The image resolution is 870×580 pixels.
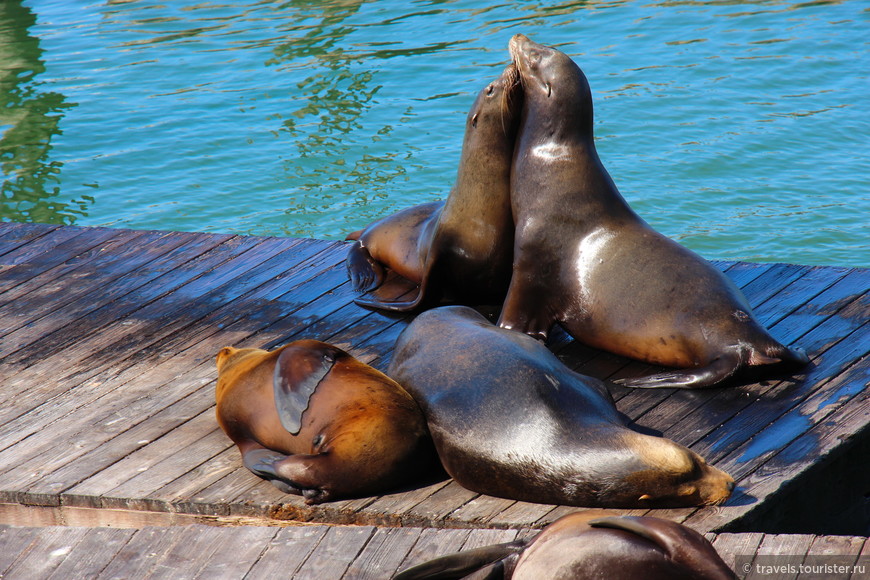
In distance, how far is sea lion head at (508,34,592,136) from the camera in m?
4.57

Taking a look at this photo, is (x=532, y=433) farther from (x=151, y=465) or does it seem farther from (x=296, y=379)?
(x=151, y=465)

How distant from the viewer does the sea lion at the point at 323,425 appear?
3.31 meters

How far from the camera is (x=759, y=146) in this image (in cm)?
1042

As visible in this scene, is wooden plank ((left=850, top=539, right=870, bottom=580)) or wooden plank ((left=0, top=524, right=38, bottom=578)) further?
wooden plank ((left=0, top=524, right=38, bottom=578))

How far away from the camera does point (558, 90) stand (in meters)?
4.59

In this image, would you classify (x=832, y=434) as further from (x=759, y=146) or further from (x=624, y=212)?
(x=759, y=146)

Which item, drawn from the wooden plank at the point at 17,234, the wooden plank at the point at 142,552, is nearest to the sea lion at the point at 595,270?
the wooden plank at the point at 142,552

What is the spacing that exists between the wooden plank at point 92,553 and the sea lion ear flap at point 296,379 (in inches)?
24.9

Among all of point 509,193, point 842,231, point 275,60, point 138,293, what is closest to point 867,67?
point 842,231

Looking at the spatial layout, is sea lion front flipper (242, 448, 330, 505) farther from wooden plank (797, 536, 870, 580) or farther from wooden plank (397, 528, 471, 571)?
wooden plank (797, 536, 870, 580)

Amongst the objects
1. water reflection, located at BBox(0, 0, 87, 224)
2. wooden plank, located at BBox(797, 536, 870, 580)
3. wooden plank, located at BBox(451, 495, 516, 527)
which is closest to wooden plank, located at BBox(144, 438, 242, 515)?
wooden plank, located at BBox(451, 495, 516, 527)

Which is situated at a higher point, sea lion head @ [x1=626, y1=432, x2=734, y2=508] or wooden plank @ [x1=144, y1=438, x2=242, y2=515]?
sea lion head @ [x1=626, y1=432, x2=734, y2=508]

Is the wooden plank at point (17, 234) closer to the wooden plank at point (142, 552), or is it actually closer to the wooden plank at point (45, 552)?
the wooden plank at point (45, 552)

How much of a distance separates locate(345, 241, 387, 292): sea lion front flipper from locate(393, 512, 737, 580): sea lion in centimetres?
276
